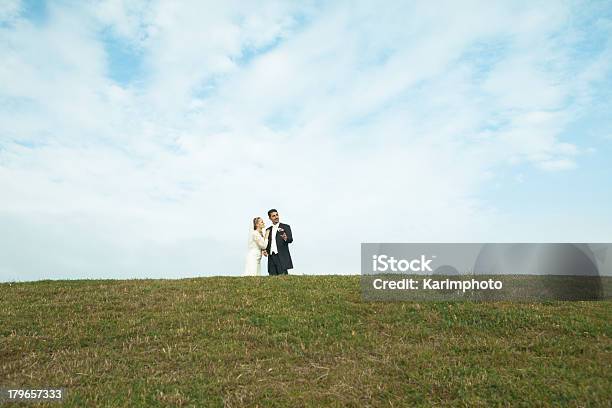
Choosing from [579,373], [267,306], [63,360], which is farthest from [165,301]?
[579,373]

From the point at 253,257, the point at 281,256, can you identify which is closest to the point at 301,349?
the point at 281,256

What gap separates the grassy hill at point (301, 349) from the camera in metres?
9.60

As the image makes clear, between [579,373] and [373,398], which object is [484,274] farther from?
[373,398]

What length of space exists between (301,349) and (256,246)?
11.5 metres

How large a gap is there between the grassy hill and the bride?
17.3 ft

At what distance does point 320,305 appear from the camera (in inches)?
600

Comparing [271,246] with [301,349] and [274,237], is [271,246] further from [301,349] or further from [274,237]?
[301,349]

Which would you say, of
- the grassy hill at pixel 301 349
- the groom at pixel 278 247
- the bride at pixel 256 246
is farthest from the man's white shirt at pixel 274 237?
the grassy hill at pixel 301 349

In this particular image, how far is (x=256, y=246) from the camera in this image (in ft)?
75.7

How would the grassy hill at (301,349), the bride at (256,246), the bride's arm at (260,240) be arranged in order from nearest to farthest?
the grassy hill at (301,349) → the bride's arm at (260,240) → the bride at (256,246)

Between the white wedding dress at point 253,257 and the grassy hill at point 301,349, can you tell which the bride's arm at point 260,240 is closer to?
the white wedding dress at point 253,257

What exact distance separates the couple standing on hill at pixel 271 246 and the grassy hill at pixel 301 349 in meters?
5.30

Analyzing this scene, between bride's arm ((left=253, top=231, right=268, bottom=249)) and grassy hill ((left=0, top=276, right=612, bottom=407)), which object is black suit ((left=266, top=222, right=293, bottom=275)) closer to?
bride's arm ((left=253, top=231, right=268, bottom=249))

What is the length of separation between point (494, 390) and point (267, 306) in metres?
7.53
